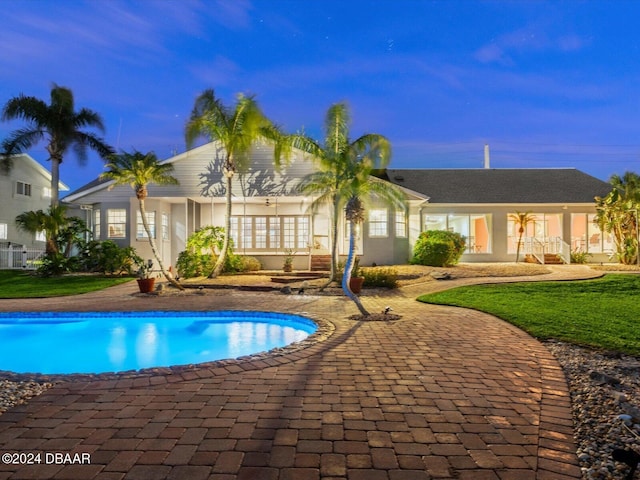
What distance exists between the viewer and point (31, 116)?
945 inches

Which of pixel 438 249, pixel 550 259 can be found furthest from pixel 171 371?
pixel 550 259

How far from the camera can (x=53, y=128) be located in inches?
958

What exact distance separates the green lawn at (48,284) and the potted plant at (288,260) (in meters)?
6.65

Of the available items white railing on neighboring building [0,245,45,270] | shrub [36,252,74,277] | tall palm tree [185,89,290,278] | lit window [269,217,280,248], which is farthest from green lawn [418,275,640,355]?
white railing on neighboring building [0,245,45,270]

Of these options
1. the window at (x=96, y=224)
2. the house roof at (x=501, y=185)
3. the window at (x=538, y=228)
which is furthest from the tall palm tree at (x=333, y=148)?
the window at (x=538, y=228)

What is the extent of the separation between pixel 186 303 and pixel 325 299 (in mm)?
3933

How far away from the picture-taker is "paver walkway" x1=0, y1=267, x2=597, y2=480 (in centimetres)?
287

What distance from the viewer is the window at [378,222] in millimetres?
20797

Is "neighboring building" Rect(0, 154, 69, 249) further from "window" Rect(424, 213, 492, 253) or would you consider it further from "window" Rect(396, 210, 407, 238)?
"window" Rect(424, 213, 492, 253)

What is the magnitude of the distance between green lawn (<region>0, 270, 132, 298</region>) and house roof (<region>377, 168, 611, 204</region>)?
604 inches

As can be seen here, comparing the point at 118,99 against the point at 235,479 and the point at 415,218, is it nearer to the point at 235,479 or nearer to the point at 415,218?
the point at 415,218

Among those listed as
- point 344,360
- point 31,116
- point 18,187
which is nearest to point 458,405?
point 344,360

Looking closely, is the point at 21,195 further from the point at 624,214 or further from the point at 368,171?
the point at 624,214

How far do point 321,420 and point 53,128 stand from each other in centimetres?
2680
